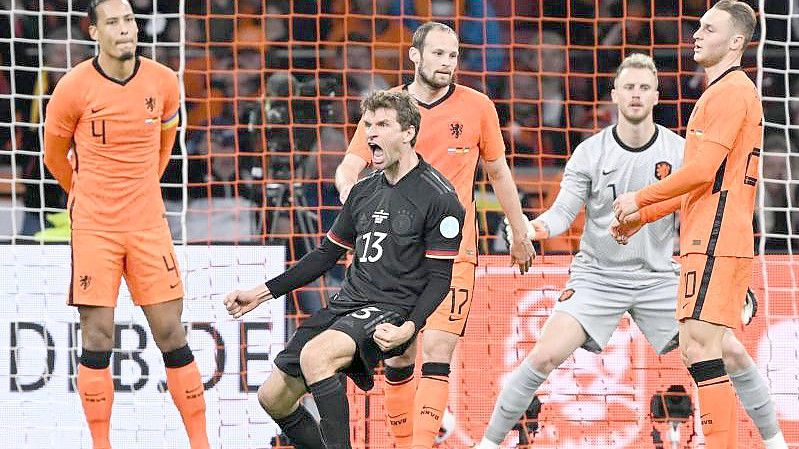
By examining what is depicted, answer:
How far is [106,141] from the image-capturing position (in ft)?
21.4

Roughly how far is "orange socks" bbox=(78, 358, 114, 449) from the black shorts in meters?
1.16

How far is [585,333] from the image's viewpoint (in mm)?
6848

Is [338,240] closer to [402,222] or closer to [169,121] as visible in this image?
[402,222]

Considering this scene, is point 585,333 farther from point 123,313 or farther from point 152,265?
point 123,313

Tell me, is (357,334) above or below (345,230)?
below

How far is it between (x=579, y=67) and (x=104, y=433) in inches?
200

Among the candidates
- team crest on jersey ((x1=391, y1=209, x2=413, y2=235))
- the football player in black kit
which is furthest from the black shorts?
team crest on jersey ((x1=391, y1=209, x2=413, y2=235))

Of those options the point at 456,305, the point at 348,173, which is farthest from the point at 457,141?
the point at 456,305

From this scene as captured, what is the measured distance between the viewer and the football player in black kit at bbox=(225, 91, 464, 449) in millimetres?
5629

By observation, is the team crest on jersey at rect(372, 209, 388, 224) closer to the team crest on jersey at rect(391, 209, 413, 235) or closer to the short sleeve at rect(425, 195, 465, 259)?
the team crest on jersey at rect(391, 209, 413, 235)

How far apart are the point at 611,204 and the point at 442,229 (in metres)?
1.49

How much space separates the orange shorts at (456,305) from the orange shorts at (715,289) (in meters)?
1.06

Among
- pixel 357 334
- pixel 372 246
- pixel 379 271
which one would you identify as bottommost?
pixel 357 334

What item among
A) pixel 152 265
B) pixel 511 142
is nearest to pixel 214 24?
pixel 511 142
